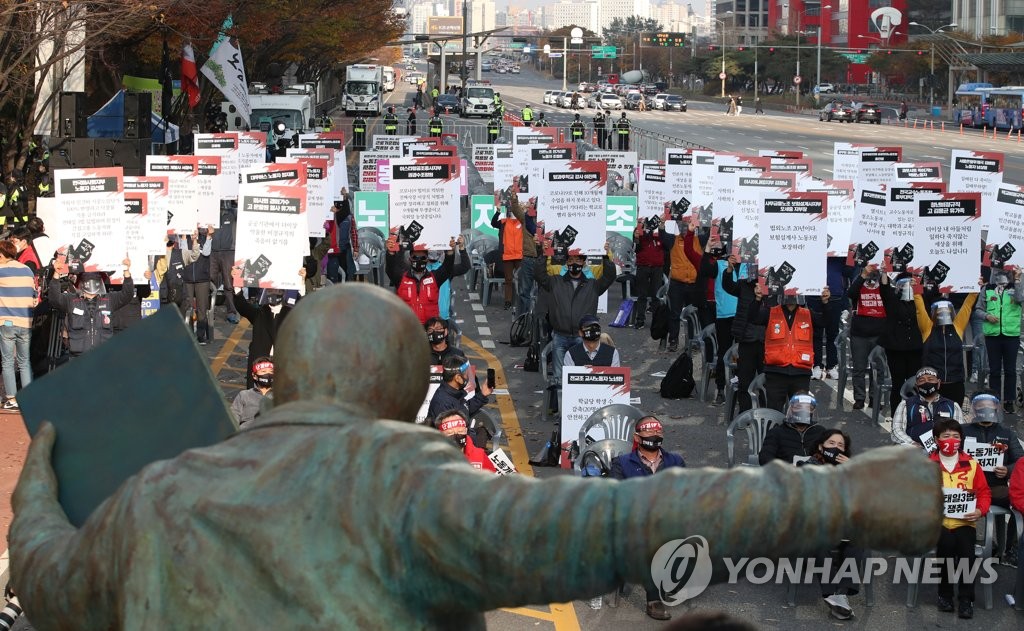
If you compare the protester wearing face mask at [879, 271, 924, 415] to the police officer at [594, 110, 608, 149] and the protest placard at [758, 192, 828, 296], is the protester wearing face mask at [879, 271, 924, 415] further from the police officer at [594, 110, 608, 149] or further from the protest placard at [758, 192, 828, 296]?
the police officer at [594, 110, 608, 149]

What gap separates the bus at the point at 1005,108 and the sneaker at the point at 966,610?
65.0 meters

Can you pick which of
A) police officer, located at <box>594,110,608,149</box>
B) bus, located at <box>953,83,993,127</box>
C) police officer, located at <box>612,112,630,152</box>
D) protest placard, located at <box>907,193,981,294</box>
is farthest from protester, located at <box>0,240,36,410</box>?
bus, located at <box>953,83,993,127</box>

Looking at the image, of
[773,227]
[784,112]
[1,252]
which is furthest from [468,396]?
[784,112]

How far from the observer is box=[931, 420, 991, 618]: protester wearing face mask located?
10.2 meters

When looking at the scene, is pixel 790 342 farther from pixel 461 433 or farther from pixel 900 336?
pixel 461 433

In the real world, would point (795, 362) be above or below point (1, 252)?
below

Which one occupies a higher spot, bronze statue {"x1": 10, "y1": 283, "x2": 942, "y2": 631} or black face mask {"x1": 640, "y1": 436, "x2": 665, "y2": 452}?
bronze statue {"x1": 10, "y1": 283, "x2": 942, "y2": 631}

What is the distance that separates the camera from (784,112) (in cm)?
10306

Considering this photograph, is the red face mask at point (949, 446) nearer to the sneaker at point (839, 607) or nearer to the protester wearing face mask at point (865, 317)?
the sneaker at point (839, 607)

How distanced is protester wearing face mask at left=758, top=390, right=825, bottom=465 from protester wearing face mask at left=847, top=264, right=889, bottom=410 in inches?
188

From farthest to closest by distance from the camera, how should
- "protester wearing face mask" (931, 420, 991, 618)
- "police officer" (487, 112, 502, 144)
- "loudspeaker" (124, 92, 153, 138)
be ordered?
"police officer" (487, 112, 502, 144)
"loudspeaker" (124, 92, 153, 138)
"protester wearing face mask" (931, 420, 991, 618)

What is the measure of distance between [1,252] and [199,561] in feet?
46.4

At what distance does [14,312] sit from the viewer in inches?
607

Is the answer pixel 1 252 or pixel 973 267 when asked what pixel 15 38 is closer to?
pixel 1 252
